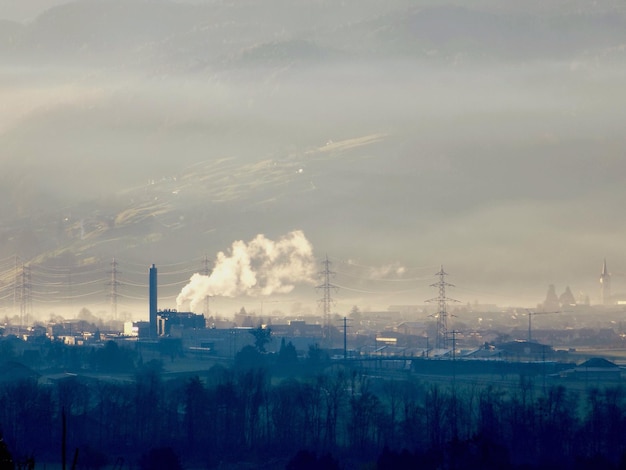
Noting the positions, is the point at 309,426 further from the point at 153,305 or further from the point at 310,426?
the point at 153,305

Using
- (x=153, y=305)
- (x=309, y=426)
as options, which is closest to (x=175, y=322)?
(x=153, y=305)

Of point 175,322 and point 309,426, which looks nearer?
point 309,426

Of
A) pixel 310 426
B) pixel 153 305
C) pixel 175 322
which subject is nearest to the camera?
pixel 310 426

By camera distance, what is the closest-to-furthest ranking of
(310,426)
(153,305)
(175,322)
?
(310,426)
(175,322)
(153,305)

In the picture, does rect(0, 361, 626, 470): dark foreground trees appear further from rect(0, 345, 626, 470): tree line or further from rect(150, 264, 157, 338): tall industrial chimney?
rect(150, 264, 157, 338): tall industrial chimney

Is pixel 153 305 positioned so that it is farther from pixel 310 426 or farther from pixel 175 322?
pixel 310 426

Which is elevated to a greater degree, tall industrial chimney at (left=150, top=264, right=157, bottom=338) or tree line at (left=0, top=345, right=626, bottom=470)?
tall industrial chimney at (left=150, top=264, right=157, bottom=338)

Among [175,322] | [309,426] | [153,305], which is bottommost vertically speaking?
[309,426]

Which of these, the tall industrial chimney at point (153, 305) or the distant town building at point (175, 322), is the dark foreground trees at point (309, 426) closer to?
the distant town building at point (175, 322)

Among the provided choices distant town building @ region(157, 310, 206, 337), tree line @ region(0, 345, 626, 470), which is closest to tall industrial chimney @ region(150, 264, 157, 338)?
distant town building @ region(157, 310, 206, 337)

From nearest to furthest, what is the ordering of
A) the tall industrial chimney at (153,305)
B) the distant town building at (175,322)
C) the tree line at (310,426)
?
the tree line at (310,426), the distant town building at (175,322), the tall industrial chimney at (153,305)

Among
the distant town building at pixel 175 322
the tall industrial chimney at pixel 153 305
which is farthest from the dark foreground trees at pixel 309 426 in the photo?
the tall industrial chimney at pixel 153 305

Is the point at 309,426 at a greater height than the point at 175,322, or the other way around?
the point at 175,322
